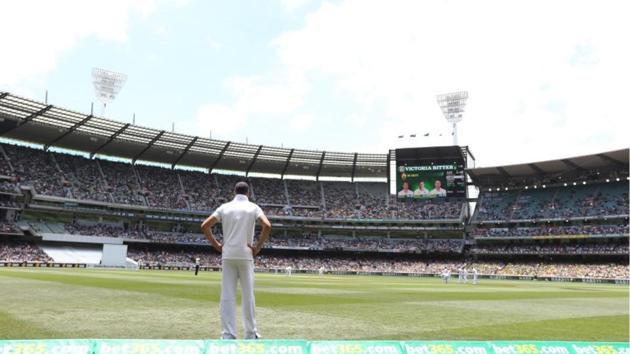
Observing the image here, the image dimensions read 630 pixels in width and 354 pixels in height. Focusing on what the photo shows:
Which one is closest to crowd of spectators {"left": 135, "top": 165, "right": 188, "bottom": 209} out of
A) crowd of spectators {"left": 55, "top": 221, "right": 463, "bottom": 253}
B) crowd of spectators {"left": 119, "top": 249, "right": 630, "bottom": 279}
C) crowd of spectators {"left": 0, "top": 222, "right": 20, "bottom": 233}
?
crowd of spectators {"left": 55, "top": 221, "right": 463, "bottom": 253}

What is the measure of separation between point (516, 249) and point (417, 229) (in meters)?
16.6

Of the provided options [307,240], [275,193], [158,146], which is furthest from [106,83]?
[307,240]

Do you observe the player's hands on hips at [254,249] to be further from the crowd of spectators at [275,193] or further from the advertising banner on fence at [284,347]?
the crowd of spectators at [275,193]

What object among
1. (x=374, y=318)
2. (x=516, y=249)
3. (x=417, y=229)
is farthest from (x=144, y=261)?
(x=374, y=318)

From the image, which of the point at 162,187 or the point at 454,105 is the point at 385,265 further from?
the point at 162,187

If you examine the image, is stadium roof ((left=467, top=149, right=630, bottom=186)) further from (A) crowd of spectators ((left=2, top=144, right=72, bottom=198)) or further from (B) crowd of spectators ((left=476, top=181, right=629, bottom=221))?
(A) crowd of spectators ((left=2, top=144, right=72, bottom=198))

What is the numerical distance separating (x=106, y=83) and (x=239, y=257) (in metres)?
69.7

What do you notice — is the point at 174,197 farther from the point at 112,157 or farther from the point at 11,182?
the point at 11,182

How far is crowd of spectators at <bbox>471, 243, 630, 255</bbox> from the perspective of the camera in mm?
63119

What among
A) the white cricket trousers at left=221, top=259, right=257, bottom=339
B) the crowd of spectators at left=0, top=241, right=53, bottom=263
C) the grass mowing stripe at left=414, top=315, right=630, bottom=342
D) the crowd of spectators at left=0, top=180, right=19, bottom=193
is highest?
the crowd of spectators at left=0, top=180, right=19, bottom=193

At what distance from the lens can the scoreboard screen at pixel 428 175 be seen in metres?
73.6

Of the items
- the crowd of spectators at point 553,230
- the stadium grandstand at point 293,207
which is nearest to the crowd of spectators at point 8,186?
the stadium grandstand at point 293,207

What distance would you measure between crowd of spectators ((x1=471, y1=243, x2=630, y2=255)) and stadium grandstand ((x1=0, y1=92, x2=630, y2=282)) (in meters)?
0.16

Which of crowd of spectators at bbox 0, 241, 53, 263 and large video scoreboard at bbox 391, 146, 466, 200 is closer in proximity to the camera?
crowd of spectators at bbox 0, 241, 53, 263
